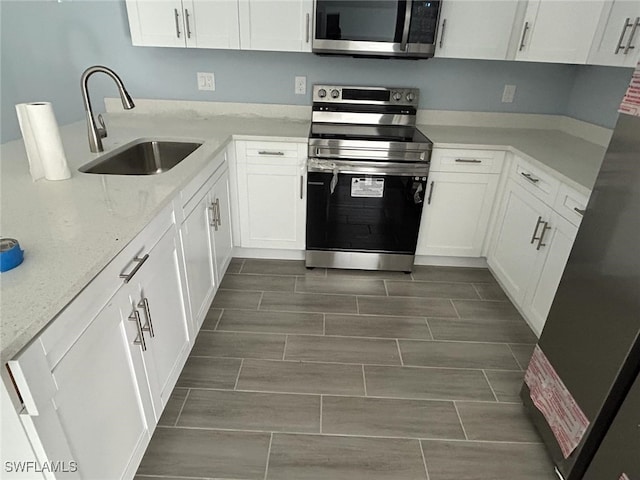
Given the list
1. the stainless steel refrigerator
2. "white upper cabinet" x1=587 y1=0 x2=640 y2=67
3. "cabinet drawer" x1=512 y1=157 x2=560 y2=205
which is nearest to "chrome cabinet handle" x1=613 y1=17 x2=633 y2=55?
"white upper cabinet" x1=587 y1=0 x2=640 y2=67

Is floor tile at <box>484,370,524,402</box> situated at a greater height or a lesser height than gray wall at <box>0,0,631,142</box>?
lesser

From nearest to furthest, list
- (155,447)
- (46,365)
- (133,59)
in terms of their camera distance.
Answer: (46,365) → (155,447) → (133,59)

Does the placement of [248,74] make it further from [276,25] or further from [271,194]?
[271,194]

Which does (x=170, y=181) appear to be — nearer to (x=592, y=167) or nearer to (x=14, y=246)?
(x=14, y=246)

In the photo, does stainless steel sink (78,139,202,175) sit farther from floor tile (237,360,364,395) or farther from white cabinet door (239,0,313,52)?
floor tile (237,360,364,395)

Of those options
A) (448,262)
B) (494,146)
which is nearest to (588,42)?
(494,146)

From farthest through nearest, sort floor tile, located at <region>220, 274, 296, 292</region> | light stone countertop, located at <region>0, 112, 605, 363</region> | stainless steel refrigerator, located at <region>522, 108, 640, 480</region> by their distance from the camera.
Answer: floor tile, located at <region>220, 274, 296, 292</region>, stainless steel refrigerator, located at <region>522, 108, 640, 480</region>, light stone countertop, located at <region>0, 112, 605, 363</region>

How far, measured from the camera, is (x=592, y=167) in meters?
2.08

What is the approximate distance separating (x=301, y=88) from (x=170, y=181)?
1612 millimetres

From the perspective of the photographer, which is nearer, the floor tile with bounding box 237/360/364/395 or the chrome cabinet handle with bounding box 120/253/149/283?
the chrome cabinet handle with bounding box 120/253/149/283

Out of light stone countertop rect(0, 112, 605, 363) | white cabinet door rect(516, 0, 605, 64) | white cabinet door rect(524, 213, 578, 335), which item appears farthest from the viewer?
white cabinet door rect(516, 0, 605, 64)

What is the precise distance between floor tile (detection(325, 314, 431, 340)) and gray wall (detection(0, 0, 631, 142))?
1569mm

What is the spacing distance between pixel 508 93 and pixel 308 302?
2041 millimetres

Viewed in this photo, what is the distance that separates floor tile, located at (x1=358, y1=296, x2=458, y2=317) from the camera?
237 centimetres
